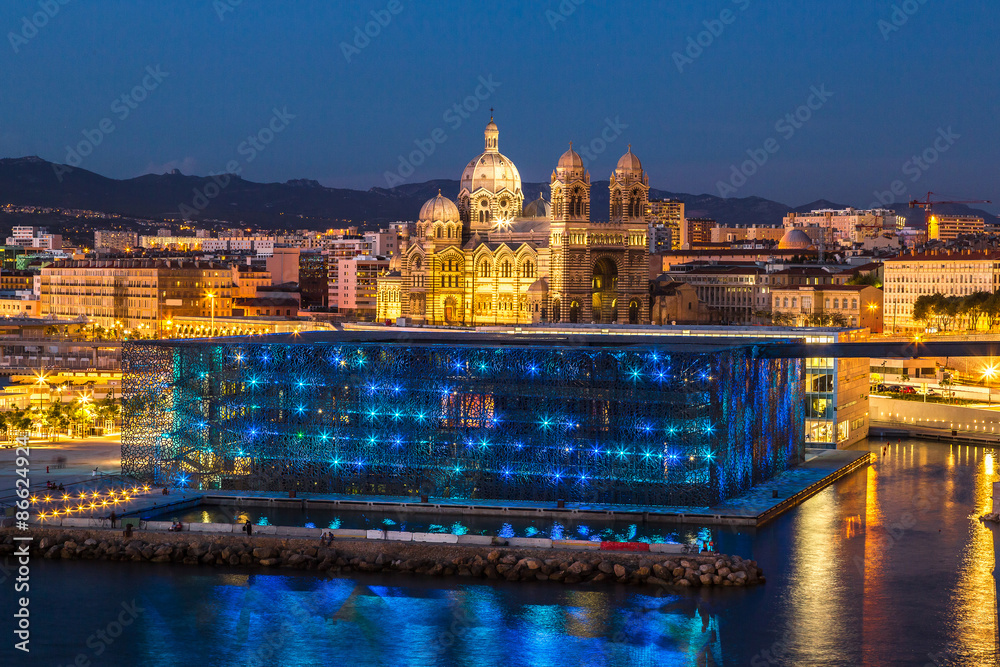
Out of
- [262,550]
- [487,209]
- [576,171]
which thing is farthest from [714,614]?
[487,209]

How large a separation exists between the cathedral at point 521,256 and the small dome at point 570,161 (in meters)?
0.06

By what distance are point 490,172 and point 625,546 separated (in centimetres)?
6649

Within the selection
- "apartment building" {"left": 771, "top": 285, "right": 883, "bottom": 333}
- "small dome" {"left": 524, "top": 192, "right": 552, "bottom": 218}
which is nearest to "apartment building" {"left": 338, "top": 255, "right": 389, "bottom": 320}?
"small dome" {"left": 524, "top": 192, "right": 552, "bottom": 218}

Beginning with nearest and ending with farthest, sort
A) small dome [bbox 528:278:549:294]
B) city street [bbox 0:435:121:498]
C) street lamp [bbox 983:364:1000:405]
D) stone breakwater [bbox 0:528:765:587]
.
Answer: stone breakwater [bbox 0:528:765:587], city street [bbox 0:435:121:498], street lamp [bbox 983:364:1000:405], small dome [bbox 528:278:549:294]

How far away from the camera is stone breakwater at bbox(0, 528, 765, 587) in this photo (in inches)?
1316

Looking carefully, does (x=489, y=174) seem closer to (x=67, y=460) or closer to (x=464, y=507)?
(x=67, y=460)

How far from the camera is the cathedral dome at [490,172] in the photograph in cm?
9925

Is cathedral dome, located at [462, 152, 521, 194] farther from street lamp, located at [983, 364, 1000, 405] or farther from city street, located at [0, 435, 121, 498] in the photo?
city street, located at [0, 435, 121, 498]

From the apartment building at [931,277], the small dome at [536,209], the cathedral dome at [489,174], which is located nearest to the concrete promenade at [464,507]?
the cathedral dome at [489,174]

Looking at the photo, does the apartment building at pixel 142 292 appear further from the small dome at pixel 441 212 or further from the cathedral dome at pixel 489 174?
the cathedral dome at pixel 489 174

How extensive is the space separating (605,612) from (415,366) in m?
11.5

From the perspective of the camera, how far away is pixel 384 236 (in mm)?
155625

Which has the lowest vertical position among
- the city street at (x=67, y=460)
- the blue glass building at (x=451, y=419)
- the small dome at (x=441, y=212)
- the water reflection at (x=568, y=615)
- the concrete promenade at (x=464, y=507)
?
the water reflection at (x=568, y=615)

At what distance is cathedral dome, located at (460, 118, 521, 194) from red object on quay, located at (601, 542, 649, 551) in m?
65.6
